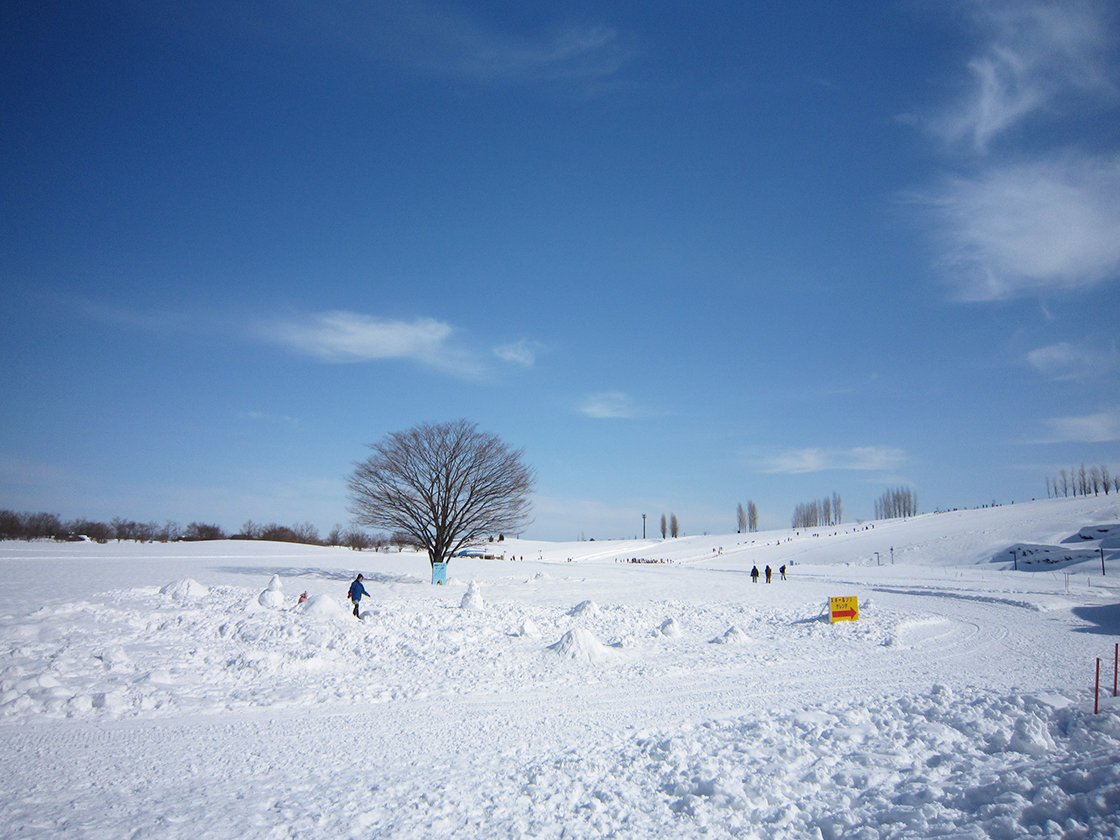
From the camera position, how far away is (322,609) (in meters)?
18.1

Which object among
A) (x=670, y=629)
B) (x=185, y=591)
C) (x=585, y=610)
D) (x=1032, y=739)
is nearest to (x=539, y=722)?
(x=1032, y=739)

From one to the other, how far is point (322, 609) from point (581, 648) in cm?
835

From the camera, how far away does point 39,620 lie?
16.0 metres

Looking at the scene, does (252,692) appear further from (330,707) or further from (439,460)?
(439,460)

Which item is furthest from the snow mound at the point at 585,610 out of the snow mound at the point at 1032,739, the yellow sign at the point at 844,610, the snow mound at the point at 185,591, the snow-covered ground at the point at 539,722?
the snow mound at the point at 1032,739

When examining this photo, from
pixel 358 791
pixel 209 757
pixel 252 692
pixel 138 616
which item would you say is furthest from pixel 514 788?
pixel 138 616

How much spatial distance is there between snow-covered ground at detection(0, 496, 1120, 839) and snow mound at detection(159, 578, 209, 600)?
146 millimetres

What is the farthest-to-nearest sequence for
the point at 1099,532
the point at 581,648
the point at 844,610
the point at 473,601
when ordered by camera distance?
the point at 1099,532 → the point at 473,601 → the point at 844,610 → the point at 581,648

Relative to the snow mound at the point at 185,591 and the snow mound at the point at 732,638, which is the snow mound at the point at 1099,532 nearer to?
the snow mound at the point at 732,638

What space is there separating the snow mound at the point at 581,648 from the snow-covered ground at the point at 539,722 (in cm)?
7

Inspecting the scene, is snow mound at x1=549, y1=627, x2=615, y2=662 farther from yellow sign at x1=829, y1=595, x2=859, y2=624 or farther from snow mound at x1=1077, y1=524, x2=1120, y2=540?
snow mound at x1=1077, y1=524, x2=1120, y2=540

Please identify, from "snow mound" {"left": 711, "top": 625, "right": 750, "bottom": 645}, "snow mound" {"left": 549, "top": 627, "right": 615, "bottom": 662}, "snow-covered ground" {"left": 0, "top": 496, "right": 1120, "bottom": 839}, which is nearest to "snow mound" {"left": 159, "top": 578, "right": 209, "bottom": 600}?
"snow-covered ground" {"left": 0, "top": 496, "right": 1120, "bottom": 839}

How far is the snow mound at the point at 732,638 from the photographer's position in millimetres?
16953

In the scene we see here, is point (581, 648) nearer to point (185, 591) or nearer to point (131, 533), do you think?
point (185, 591)
